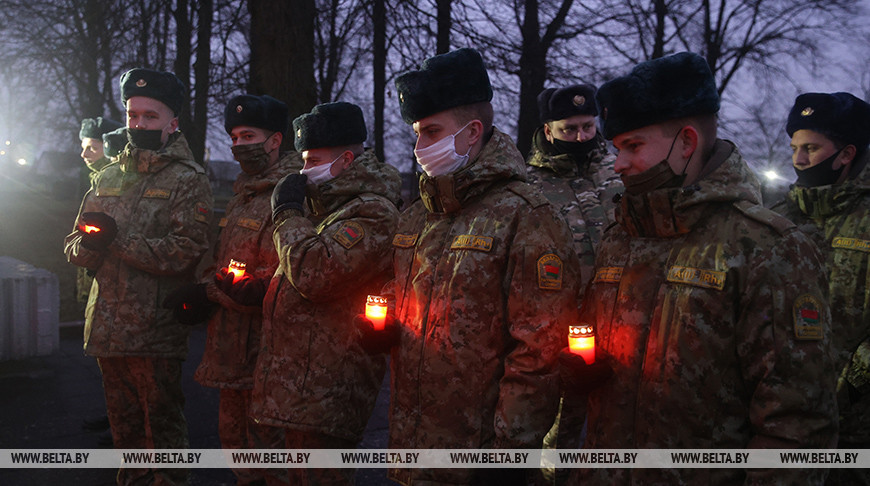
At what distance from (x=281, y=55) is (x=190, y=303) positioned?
310 centimetres

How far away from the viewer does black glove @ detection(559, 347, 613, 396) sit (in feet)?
7.07

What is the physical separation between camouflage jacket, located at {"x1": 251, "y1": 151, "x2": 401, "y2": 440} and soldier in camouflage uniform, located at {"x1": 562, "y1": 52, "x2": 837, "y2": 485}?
4.41 feet

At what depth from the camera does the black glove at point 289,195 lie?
3418mm

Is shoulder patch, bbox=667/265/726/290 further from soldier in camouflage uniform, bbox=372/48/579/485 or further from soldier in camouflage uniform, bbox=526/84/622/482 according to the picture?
soldier in camouflage uniform, bbox=526/84/622/482

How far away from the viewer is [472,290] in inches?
99.7

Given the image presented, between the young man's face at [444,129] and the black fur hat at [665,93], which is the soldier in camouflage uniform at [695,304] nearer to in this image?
the black fur hat at [665,93]

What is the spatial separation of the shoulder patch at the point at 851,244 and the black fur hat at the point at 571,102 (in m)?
1.55

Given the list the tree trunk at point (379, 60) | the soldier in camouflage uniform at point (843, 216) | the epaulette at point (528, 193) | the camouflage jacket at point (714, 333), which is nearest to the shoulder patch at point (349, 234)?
the epaulette at point (528, 193)

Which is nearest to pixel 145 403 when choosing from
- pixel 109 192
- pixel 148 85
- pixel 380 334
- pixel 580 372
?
pixel 109 192

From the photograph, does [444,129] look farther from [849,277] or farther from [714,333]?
[849,277]

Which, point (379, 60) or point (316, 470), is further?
point (379, 60)

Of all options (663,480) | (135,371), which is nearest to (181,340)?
(135,371)

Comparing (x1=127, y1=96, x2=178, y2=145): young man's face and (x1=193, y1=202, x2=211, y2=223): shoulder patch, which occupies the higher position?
(x1=127, y1=96, x2=178, y2=145): young man's face

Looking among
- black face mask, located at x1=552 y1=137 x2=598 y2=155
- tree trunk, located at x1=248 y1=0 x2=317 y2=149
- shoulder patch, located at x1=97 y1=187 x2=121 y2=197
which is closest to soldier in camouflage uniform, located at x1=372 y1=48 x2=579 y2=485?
black face mask, located at x1=552 y1=137 x2=598 y2=155
